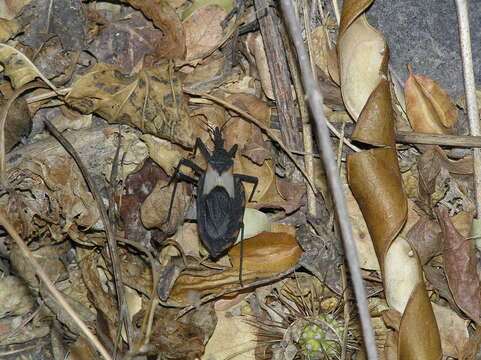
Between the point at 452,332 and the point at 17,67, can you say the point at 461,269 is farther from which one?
the point at 17,67

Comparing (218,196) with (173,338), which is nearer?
(173,338)

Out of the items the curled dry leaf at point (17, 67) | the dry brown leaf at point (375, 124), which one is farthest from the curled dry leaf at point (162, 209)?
the dry brown leaf at point (375, 124)

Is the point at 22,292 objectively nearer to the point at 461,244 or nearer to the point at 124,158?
the point at 124,158

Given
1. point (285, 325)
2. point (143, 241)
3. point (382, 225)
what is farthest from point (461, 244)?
point (143, 241)

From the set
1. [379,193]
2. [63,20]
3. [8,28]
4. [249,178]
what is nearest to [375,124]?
[379,193]

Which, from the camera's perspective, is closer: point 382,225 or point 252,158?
point 382,225

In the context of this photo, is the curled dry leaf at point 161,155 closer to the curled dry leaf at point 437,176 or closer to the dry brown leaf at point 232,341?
the dry brown leaf at point 232,341
